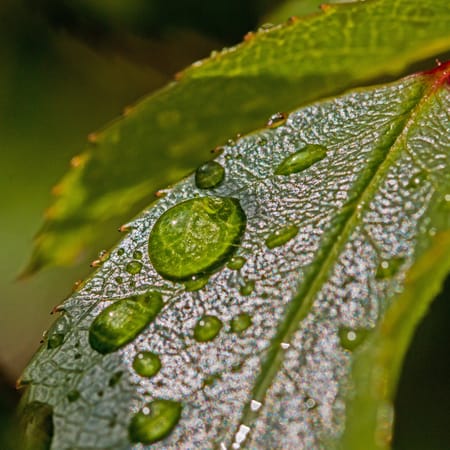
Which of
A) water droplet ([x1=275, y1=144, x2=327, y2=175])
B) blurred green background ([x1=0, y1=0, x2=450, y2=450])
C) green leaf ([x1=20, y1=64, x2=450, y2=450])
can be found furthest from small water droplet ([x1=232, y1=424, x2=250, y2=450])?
blurred green background ([x1=0, y1=0, x2=450, y2=450])

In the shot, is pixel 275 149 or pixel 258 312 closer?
pixel 258 312

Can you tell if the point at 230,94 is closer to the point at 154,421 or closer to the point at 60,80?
the point at 154,421

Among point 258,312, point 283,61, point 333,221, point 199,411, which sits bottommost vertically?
point 199,411

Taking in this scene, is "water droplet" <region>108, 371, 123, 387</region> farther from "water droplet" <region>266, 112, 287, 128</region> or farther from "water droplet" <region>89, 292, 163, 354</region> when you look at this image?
"water droplet" <region>266, 112, 287, 128</region>

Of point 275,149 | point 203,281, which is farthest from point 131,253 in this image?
point 275,149

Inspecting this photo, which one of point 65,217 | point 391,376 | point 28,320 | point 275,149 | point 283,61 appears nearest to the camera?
point 391,376

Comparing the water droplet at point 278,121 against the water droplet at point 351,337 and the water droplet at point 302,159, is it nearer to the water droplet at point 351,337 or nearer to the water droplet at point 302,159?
the water droplet at point 302,159

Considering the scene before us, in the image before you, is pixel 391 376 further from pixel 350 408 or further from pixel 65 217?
pixel 65 217
